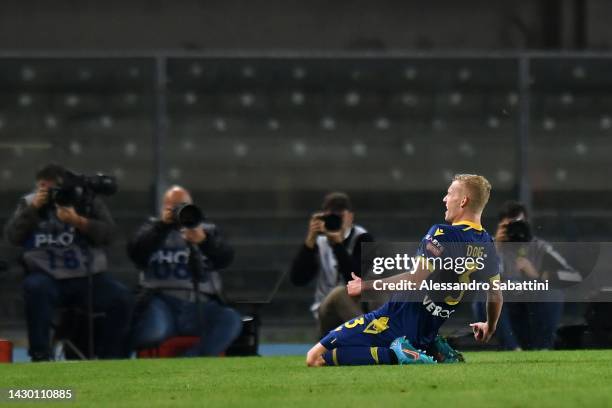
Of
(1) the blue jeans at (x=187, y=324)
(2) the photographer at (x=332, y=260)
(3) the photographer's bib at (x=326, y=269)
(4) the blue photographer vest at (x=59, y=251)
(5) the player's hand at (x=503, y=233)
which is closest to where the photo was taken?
(2) the photographer at (x=332, y=260)

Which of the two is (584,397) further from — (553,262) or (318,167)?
(318,167)

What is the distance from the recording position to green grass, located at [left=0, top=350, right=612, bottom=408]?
22.6 feet

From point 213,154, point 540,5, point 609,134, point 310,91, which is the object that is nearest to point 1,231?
point 213,154

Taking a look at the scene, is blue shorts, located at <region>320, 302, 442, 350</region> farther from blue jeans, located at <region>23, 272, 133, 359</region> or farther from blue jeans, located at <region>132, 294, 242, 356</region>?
blue jeans, located at <region>23, 272, 133, 359</region>

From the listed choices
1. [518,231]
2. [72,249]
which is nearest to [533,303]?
[518,231]

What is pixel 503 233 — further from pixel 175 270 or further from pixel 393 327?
pixel 393 327

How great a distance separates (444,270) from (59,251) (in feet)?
12.2

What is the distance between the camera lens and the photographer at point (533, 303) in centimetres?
1102

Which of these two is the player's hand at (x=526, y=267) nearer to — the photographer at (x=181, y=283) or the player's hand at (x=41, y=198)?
the photographer at (x=181, y=283)

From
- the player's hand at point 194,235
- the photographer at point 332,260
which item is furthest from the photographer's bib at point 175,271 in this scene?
the photographer at point 332,260

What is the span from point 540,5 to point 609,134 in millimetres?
3467

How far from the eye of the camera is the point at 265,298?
13.5 m

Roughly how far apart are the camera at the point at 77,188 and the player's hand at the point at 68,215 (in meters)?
0.03

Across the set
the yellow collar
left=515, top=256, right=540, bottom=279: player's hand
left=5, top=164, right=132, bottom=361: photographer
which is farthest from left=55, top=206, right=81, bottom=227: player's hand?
the yellow collar
